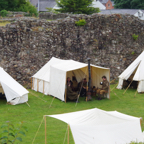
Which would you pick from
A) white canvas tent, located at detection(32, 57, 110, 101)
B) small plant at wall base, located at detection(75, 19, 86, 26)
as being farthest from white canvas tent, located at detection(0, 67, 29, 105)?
small plant at wall base, located at detection(75, 19, 86, 26)

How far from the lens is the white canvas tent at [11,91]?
11.9 m

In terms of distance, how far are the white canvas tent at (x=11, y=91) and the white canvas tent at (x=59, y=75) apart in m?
1.51

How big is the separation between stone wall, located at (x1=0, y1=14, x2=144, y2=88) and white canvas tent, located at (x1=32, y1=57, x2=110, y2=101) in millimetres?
1448

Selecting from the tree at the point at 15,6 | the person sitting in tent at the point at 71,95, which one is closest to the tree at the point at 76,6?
the tree at the point at 15,6

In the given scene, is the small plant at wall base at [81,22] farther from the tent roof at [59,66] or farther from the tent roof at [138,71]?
the tent roof at [138,71]

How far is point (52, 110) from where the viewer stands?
11.7 metres

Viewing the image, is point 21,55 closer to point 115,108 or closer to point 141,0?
point 115,108

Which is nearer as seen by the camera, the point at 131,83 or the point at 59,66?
the point at 59,66

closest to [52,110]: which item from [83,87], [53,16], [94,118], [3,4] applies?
[83,87]

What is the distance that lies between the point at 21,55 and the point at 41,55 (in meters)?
1.11

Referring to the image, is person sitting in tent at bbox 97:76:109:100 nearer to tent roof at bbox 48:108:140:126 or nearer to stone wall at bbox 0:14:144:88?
stone wall at bbox 0:14:144:88

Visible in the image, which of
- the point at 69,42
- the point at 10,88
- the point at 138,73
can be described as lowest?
the point at 10,88

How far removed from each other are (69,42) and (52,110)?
583cm

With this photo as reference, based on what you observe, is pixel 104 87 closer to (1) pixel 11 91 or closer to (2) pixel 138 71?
(2) pixel 138 71
